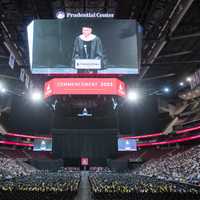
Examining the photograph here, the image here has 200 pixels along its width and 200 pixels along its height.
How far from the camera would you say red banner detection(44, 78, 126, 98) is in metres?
8.49

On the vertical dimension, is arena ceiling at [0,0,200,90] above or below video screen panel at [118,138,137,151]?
above

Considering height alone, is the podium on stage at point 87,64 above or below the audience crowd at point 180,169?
above

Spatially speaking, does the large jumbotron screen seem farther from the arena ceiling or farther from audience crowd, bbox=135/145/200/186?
audience crowd, bbox=135/145/200/186

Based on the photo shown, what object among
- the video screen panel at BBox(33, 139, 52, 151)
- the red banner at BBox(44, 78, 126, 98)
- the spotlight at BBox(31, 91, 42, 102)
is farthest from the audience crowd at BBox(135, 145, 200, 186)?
the red banner at BBox(44, 78, 126, 98)

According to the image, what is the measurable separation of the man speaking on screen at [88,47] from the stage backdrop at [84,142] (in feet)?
65.3

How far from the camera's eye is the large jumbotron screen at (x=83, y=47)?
8133 mm

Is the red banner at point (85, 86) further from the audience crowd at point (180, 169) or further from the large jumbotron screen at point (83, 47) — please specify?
the audience crowd at point (180, 169)

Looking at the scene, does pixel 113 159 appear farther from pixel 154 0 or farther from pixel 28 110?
pixel 154 0

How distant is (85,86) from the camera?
27.9 feet

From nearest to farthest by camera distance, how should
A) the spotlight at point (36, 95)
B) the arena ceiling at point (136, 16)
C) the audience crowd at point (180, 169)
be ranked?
the arena ceiling at point (136, 16)
the spotlight at point (36, 95)
the audience crowd at point (180, 169)

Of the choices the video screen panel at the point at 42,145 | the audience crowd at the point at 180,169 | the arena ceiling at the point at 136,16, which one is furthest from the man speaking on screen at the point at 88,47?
the video screen panel at the point at 42,145

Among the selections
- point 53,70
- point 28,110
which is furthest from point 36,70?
point 28,110

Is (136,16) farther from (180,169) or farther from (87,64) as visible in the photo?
(180,169)

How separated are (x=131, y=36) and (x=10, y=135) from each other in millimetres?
36283
